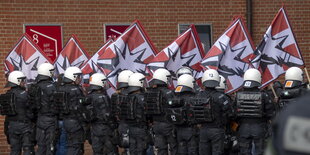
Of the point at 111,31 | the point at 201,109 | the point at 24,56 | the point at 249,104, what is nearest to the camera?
the point at 249,104

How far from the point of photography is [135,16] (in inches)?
609

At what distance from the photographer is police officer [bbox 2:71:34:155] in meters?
12.9

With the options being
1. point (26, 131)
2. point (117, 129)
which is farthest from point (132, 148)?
point (26, 131)

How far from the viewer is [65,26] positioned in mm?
14961

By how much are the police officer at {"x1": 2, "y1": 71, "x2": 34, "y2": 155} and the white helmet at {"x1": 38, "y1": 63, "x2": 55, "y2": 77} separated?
0.43m

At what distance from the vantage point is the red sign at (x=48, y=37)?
1477 centimetres

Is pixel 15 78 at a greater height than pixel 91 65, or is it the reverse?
pixel 91 65

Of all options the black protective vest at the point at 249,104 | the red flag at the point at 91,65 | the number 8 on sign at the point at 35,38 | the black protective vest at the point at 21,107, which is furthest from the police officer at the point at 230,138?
the number 8 on sign at the point at 35,38

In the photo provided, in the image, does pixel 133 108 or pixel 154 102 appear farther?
pixel 133 108

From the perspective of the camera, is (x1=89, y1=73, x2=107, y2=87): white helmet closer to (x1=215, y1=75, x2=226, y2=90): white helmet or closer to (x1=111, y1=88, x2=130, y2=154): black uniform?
(x1=111, y1=88, x2=130, y2=154): black uniform

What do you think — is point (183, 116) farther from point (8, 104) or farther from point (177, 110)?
point (8, 104)

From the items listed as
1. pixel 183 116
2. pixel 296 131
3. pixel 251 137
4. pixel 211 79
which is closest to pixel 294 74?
pixel 251 137

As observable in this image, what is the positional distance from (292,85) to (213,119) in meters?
1.56

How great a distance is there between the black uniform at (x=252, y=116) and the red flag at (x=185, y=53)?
258 centimetres
